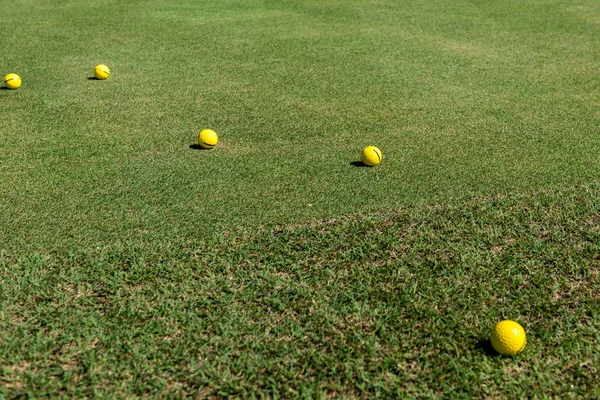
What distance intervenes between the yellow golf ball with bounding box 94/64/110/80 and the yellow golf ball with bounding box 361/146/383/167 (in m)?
4.20

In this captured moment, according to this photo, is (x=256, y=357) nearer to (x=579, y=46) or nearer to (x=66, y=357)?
(x=66, y=357)

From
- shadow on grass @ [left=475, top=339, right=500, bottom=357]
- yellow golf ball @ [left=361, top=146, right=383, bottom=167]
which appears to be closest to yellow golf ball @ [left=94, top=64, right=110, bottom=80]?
yellow golf ball @ [left=361, top=146, right=383, bottom=167]

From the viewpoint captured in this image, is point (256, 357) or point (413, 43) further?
point (413, 43)

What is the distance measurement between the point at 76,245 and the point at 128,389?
1.56 meters

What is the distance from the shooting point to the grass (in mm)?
3359

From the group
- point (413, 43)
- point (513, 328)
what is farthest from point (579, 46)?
point (513, 328)

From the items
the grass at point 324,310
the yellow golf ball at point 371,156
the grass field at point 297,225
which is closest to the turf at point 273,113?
the grass field at point 297,225

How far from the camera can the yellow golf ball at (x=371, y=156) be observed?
5.60 meters

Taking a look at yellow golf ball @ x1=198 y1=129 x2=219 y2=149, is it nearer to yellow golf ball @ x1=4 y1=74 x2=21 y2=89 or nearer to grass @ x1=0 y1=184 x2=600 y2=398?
grass @ x1=0 y1=184 x2=600 y2=398

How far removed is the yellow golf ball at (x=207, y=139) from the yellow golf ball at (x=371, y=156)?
1.54 m

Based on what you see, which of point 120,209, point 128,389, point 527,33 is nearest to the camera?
point 128,389

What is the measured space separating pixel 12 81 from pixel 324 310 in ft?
18.9

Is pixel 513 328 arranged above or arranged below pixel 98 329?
above

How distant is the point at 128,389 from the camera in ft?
10.7
